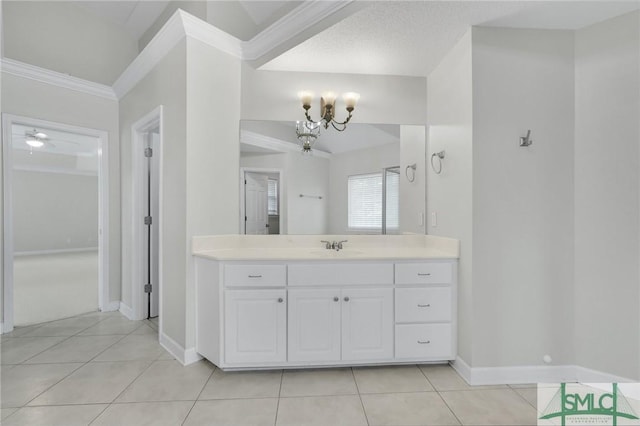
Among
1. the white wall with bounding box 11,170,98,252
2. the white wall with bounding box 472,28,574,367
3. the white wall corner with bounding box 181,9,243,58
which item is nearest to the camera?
the white wall with bounding box 472,28,574,367

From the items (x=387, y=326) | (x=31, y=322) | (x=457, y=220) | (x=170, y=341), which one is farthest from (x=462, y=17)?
(x=31, y=322)

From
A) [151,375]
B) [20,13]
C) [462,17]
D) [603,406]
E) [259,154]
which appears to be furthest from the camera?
[20,13]

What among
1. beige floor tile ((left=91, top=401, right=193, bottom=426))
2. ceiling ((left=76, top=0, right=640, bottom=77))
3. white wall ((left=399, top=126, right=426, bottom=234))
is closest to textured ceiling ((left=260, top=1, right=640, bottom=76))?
ceiling ((left=76, top=0, right=640, bottom=77))

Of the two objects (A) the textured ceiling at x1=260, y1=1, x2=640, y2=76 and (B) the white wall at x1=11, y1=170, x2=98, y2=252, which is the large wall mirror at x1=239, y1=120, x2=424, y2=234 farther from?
(B) the white wall at x1=11, y1=170, x2=98, y2=252

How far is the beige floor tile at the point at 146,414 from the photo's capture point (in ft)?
5.40

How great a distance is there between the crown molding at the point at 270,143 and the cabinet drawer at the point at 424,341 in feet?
5.28

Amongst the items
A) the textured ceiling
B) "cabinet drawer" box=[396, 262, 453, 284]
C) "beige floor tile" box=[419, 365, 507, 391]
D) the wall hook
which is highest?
the textured ceiling

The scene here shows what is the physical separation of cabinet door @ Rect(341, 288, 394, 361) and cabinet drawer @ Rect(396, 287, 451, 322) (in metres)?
0.08

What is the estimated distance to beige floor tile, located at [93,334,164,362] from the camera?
238 centimetres

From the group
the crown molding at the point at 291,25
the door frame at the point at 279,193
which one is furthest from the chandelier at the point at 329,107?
the door frame at the point at 279,193

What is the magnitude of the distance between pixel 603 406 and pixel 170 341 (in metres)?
3.04

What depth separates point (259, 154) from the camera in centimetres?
268

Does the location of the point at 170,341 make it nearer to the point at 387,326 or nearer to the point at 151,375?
the point at 151,375

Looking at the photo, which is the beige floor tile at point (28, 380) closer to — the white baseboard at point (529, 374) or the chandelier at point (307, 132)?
the chandelier at point (307, 132)
